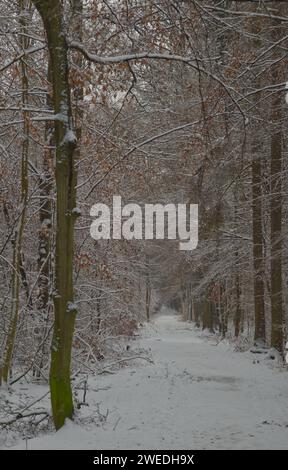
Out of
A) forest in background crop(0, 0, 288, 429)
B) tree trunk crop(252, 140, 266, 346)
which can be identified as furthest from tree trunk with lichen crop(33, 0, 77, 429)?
tree trunk crop(252, 140, 266, 346)

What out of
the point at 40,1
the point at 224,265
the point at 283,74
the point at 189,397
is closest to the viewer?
the point at 40,1

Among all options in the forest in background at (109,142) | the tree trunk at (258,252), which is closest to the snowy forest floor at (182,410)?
the forest in background at (109,142)

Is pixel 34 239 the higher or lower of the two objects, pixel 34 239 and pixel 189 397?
the higher

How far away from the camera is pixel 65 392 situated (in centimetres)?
713

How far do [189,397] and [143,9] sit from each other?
277 inches

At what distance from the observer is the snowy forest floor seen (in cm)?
679

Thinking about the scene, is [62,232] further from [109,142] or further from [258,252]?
[258,252]

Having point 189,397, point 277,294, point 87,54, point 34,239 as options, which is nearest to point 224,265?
point 277,294

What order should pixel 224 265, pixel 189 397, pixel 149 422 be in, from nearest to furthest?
pixel 149 422 < pixel 189 397 < pixel 224 265

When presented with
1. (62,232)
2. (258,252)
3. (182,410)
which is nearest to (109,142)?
(62,232)

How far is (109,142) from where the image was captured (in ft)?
31.8

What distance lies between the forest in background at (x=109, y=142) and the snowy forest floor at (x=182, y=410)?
0.69m

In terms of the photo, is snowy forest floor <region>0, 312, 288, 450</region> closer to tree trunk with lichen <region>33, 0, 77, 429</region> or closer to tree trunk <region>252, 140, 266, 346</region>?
tree trunk with lichen <region>33, 0, 77, 429</region>
